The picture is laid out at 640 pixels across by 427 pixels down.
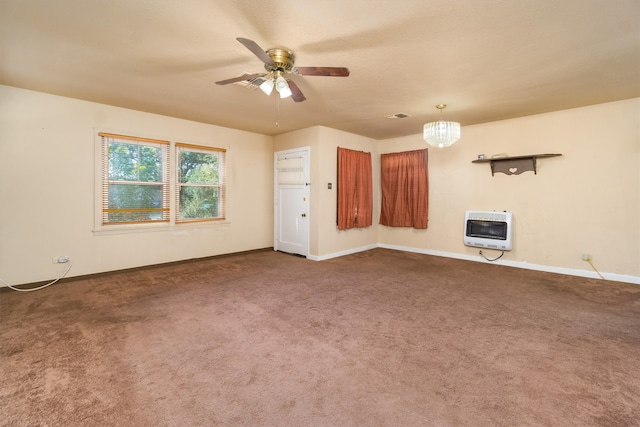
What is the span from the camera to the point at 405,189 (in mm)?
6105

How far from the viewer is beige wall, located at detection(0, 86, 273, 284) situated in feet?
11.6

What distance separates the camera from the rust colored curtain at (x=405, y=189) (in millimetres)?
5840

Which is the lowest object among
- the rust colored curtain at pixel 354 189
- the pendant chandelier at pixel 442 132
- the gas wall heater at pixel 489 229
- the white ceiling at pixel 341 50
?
the gas wall heater at pixel 489 229

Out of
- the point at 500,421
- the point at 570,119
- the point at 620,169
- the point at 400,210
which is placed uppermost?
the point at 570,119

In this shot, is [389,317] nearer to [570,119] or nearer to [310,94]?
[310,94]

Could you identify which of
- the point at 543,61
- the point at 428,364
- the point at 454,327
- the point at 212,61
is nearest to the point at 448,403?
the point at 428,364

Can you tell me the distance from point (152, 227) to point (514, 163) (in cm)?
618

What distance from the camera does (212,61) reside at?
2758 millimetres

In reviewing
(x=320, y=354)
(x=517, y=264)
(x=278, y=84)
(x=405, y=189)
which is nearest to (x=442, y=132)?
(x=405, y=189)

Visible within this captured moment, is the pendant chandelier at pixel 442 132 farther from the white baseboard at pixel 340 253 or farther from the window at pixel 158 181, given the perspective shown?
the window at pixel 158 181

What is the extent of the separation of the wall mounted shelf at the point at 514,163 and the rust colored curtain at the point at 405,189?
1.13 meters

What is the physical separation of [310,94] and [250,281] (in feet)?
8.68

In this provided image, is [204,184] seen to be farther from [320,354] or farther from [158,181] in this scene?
[320,354]

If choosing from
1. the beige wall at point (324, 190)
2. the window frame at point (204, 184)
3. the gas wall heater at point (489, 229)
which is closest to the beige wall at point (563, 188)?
the beige wall at point (324, 190)
